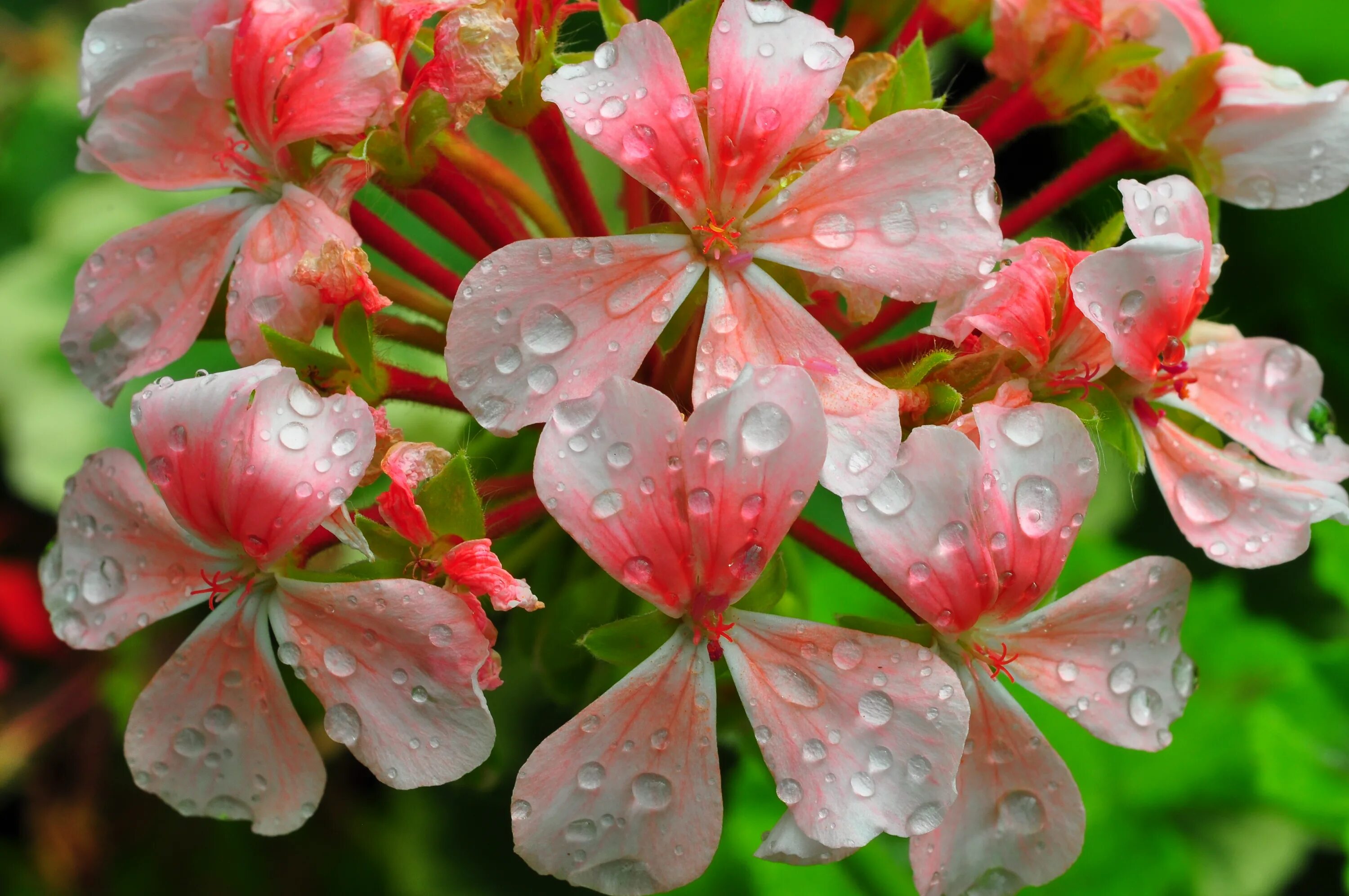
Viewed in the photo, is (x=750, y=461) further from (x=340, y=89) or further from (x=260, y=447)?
(x=340, y=89)

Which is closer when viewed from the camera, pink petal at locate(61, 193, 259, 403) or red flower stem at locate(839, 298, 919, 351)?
pink petal at locate(61, 193, 259, 403)

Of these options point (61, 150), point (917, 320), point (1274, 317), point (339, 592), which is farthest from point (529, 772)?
point (61, 150)

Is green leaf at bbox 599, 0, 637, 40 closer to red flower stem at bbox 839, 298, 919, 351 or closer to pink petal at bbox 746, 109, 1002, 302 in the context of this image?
pink petal at bbox 746, 109, 1002, 302

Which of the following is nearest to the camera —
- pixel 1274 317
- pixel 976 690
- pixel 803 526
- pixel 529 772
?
pixel 529 772

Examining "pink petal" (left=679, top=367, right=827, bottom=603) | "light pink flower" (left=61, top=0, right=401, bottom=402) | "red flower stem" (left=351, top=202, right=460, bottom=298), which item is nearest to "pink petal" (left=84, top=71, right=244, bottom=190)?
"light pink flower" (left=61, top=0, right=401, bottom=402)

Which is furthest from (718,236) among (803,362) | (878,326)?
(878,326)

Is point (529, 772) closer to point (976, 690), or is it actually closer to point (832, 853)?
point (832, 853)
